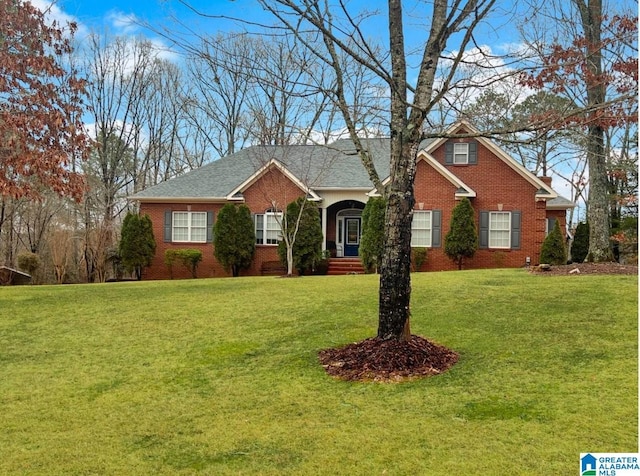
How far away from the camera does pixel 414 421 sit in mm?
4547

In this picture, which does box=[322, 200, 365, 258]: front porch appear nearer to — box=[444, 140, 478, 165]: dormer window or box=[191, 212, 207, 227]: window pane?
box=[444, 140, 478, 165]: dormer window

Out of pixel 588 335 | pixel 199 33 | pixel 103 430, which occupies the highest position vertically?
pixel 199 33

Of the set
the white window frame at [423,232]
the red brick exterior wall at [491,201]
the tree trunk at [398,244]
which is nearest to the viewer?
the tree trunk at [398,244]

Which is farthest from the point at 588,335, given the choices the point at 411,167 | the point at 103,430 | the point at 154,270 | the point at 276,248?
the point at 154,270

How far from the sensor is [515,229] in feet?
63.9

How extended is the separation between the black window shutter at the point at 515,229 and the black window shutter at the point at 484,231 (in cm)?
87

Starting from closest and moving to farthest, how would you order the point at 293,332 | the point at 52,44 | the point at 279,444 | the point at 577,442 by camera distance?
the point at 577,442 → the point at 279,444 → the point at 293,332 → the point at 52,44

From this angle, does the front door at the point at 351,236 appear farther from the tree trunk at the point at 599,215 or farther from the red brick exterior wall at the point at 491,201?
the tree trunk at the point at 599,215

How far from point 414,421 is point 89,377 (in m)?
3.84

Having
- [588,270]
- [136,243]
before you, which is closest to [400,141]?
[588,270]

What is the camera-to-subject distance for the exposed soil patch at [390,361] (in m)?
5.78

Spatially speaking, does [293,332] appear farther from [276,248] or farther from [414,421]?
[276,248]

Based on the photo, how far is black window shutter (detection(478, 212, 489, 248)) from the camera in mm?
19531

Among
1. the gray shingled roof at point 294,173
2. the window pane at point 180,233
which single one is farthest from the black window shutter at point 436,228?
the window pane at point 180,233
